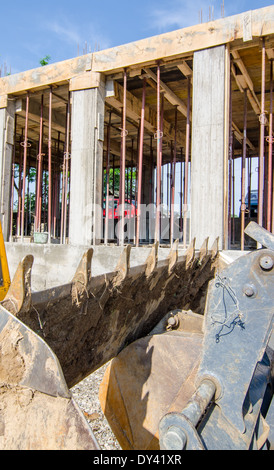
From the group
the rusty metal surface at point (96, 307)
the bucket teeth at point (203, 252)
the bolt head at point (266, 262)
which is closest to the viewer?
the bolt head at point (266, 262)

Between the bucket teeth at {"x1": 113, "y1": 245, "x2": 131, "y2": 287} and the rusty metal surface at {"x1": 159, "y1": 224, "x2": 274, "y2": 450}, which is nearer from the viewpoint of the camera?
the rusty metal surface at {"x1": 159, "y1": 224, "x2": 274, "y2": 450}

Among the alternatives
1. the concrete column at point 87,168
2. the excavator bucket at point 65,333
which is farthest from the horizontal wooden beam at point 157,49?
the excavator bucket at point 65,333

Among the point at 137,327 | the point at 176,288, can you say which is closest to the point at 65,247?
the point at 176,288

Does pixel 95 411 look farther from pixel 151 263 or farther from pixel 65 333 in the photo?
pixel 65 333

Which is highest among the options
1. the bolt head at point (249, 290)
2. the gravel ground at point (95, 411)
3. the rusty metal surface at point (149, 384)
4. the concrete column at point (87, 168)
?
the concrete column at point (87, 168)

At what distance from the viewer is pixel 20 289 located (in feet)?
5.27

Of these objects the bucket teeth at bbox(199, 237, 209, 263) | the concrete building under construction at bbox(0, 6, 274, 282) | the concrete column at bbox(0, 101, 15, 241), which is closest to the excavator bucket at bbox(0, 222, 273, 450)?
the bucket teeth at bbox(199, 237, 209, 263)

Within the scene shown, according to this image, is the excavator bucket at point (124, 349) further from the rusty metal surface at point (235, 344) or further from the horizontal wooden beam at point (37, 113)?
the horizontal wooden beam at point (37, 113)

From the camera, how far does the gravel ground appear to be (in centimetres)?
334

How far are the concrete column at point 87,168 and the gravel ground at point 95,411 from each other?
309 centimetres

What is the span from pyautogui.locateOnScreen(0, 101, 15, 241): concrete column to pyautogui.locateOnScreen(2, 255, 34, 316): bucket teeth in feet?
24.5

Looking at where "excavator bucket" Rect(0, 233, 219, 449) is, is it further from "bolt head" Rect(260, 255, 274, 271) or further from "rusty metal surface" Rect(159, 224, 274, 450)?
"bolt head" Rect(260, 255, 274, 271)

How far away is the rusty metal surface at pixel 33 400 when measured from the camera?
4.16 feet
